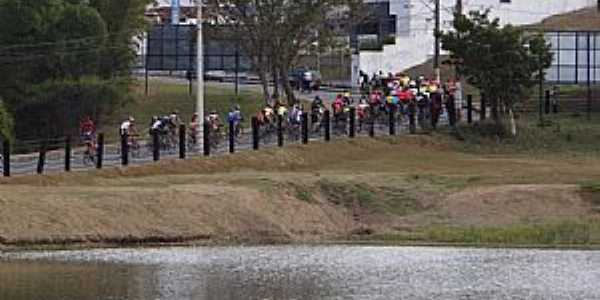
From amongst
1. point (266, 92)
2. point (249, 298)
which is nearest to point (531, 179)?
point (249, 298)

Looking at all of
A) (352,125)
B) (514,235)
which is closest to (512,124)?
(352,125)

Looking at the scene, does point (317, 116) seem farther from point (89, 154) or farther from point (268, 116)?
point (89, 154)

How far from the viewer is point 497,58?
208 ft

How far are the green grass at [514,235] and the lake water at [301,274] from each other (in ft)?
7.37

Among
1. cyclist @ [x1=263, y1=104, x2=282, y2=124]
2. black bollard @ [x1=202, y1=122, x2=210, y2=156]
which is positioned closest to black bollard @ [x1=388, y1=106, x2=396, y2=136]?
cyclist @ [x1=263, y1=104, x2=282, y2=124]

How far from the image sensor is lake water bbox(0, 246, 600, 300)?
2447cm

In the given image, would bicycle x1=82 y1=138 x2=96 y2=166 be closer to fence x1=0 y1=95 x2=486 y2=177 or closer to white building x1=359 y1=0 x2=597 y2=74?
fence x1=0 y1=95 x2=486 y2=177

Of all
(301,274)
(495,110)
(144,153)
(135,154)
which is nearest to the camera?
(301,274)

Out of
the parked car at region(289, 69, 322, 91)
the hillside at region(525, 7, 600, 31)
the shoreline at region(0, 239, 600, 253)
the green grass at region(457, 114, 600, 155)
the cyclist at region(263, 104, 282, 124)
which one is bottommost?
the shoreline at region(0, 239, 600, 253)

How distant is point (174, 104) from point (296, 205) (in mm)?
48268

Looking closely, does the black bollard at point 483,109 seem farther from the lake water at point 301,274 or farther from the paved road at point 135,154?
the lake water at point 301,274

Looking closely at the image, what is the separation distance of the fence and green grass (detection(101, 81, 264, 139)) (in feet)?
52.2

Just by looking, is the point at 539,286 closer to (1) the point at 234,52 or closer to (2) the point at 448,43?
(2) the point at 448,43

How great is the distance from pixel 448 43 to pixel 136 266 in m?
38.2
